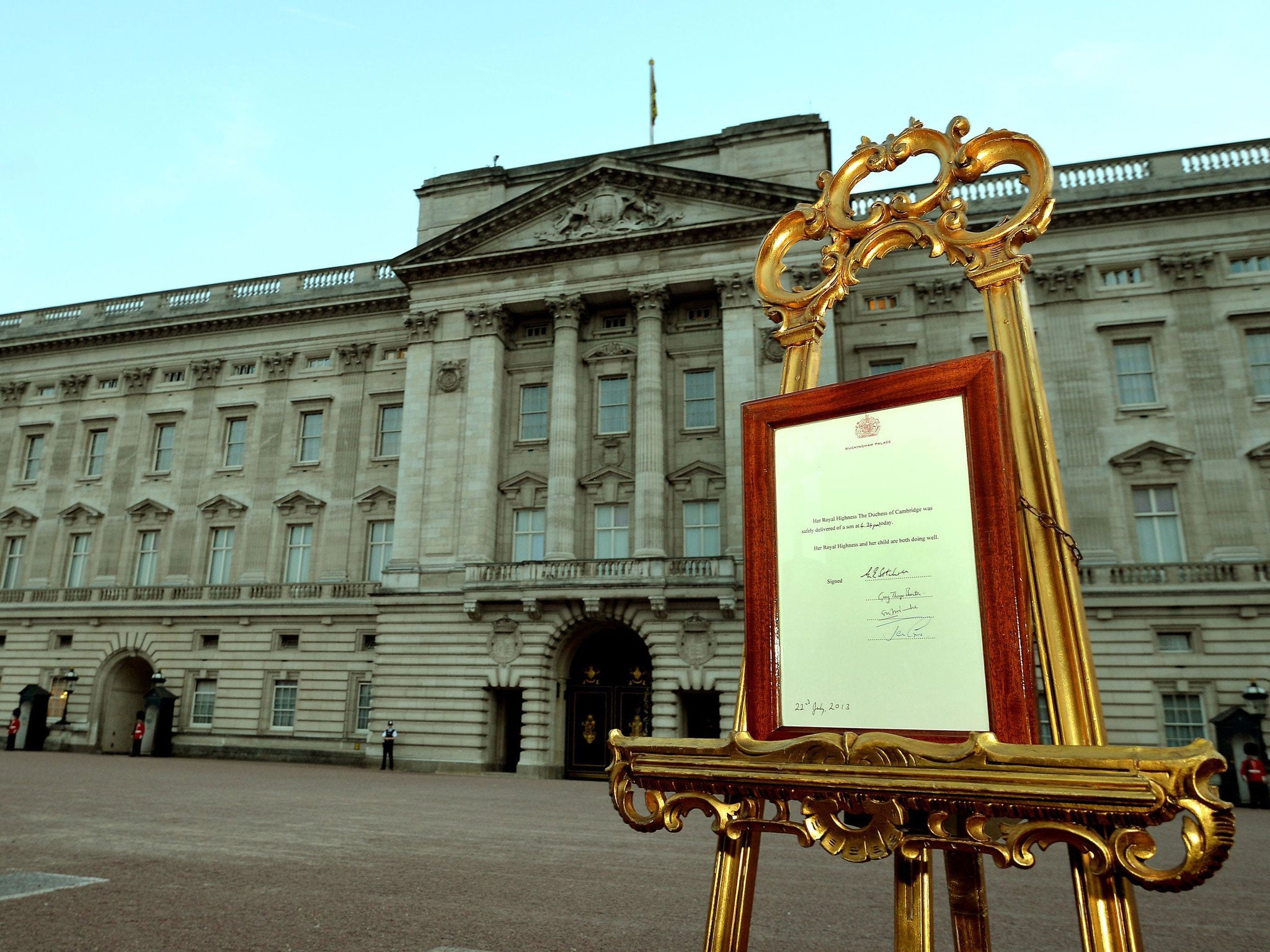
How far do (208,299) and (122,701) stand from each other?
58.0 ft

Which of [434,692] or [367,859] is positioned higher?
[434,692]

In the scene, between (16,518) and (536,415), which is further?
(16,518)

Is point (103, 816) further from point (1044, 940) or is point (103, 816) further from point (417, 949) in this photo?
point (1044, 940)

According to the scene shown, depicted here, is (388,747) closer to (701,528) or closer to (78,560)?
(701,528)

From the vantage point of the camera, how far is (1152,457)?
1105 inches

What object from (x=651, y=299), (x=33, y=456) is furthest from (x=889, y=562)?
(x=33, y=456)

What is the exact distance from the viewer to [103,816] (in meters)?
13.6

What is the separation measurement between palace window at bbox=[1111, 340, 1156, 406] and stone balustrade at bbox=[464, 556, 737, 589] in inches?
539

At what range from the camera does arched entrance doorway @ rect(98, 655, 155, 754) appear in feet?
123

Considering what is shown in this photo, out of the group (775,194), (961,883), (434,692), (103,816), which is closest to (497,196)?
(775,194)

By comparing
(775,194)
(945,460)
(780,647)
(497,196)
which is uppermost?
(497,196)

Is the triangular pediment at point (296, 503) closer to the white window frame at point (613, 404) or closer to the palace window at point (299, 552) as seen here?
the palace window at point (299, 552)

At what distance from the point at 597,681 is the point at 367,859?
20.9 m

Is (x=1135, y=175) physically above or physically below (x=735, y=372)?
above
